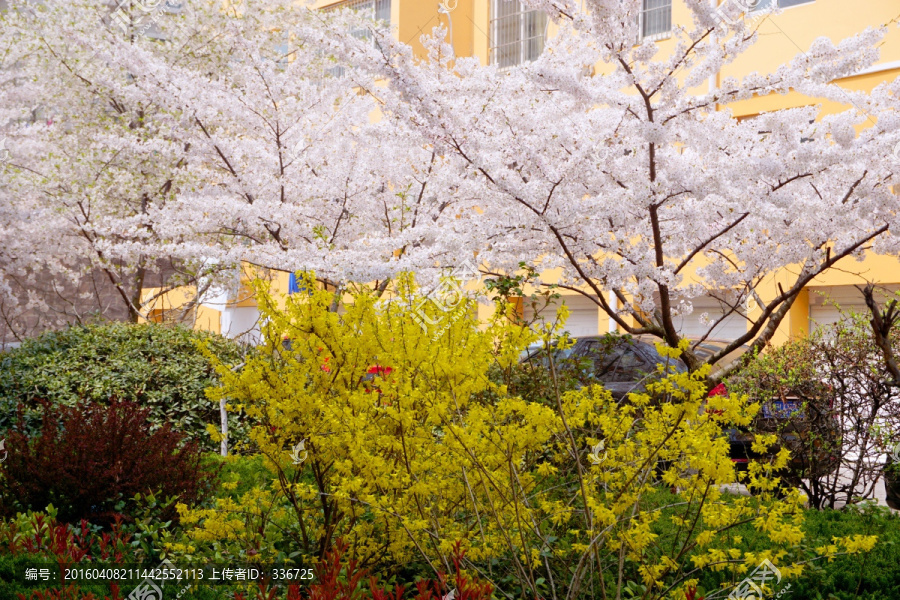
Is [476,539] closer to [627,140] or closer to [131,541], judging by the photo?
[131,541]

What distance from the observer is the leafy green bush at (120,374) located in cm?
754

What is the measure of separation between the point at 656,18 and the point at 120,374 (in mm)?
14845

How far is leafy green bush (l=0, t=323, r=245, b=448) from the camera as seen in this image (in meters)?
7.54

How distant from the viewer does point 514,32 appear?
818 inches

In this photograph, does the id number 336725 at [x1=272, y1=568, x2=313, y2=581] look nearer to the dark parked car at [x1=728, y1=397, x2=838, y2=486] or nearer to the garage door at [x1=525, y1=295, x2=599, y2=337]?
the dark parked car at [x1=728, y1=397, x2=838, y2=486]

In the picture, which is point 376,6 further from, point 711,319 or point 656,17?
point 711,319

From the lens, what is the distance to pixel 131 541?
4520 millimetres

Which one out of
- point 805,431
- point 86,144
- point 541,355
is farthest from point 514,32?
point 541,355

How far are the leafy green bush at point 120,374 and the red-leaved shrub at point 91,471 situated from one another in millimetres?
2415

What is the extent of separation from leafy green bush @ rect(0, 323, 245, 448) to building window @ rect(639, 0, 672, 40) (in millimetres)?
13566

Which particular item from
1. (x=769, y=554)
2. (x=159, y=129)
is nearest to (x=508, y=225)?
(x=769, y=554)

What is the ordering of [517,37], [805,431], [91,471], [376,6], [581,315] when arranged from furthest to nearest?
[376,6] → [517,37] → [581,315] → [805,431] → [91,471]

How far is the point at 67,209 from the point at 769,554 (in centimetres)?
1155

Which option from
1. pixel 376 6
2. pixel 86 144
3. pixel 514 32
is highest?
pixel 376 6
